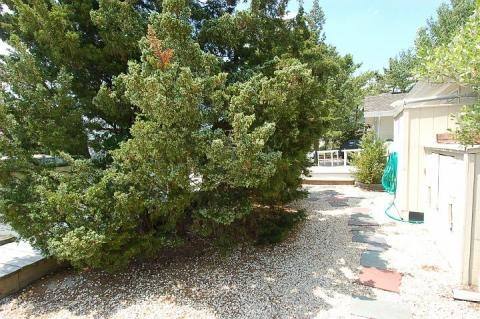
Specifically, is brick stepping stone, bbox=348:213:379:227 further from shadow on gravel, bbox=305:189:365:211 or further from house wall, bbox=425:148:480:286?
house wall, bbox=425:148:480:286

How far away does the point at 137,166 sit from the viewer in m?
3.86

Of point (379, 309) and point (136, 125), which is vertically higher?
point (136, 125)

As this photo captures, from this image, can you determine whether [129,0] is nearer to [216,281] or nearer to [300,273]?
[216,281]

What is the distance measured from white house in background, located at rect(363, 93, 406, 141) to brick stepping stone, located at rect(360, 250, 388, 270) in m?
12.7

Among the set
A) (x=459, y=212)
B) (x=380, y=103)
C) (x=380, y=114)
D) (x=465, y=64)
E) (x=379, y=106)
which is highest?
(x=380, y=103)

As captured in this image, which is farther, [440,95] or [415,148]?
[415,148]

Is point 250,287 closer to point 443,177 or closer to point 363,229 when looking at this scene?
point 363,229

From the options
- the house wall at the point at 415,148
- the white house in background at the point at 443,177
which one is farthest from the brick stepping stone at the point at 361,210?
the house wall at the point at 415,148

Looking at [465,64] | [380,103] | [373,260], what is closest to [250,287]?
[373,260]

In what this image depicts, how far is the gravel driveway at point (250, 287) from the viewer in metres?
3.71

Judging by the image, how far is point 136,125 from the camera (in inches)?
138

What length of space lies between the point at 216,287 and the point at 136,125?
263cm

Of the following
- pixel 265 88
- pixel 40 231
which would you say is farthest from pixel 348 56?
pixel 40 231

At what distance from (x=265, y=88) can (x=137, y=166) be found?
6.73ft
